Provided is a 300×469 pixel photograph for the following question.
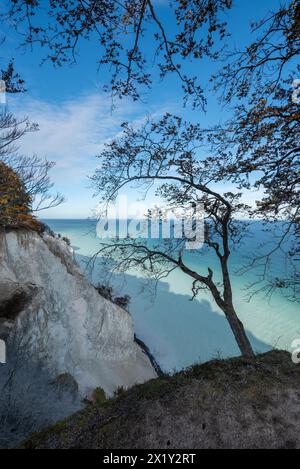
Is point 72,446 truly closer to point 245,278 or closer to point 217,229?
point 217,229

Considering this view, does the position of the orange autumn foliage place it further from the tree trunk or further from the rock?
the tree trunk

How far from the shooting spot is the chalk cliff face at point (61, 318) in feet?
29.2

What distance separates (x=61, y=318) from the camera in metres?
11.0

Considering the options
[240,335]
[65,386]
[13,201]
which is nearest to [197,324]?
[240,335]

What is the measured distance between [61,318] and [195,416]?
957cm

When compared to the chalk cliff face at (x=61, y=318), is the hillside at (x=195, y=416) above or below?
above

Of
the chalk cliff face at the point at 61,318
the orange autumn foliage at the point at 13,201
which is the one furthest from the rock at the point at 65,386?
the orange autumn foliage at the point at 13,201

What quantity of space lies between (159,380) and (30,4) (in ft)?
18.7

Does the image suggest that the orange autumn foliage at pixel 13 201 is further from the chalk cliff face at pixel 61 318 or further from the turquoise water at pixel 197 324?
the turquoise water at pixel 197 324

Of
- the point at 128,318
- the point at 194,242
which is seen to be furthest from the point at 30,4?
the point at 128,318

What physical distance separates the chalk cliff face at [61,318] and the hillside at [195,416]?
5221 millimetres

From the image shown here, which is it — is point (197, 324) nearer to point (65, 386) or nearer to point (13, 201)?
point (65, 386)

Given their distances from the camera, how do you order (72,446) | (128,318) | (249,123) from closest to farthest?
(72,446), (249,123), (128,318)
